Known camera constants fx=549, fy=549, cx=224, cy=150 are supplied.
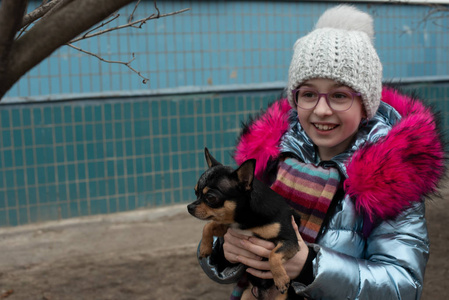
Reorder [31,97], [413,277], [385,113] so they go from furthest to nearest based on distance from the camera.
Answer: [31,97] → [385,113] → [413,277]

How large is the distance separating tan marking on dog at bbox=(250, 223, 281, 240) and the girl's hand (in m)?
0.02

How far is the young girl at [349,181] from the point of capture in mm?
1883

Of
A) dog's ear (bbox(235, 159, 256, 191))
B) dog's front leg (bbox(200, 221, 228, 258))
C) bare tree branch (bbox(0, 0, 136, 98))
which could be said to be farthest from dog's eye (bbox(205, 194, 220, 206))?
bare tree branch (bbox(0, 0, 136, 98))

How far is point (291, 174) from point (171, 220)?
427 cm

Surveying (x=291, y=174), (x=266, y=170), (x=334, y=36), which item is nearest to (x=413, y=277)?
(x=291, y=174)

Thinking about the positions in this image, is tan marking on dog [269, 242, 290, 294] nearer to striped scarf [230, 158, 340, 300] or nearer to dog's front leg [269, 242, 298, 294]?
dog's front leg [269, 242, 298, 294]

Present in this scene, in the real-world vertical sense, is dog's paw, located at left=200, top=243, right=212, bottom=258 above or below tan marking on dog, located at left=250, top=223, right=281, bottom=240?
below

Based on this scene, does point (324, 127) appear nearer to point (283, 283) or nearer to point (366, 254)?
point (366, 254)

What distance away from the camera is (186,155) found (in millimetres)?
6402

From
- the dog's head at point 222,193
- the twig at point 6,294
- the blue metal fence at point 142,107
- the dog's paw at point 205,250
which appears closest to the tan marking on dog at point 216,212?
the dog's head at point 222,193

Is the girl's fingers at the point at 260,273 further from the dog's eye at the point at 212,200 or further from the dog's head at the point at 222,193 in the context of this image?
the dog's eye at the point at 212,200

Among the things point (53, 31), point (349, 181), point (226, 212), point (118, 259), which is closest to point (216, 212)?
point (226, 212)

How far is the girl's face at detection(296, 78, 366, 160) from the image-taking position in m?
2.02

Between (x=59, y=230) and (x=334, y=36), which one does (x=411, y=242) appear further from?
(x=59, y=230)
